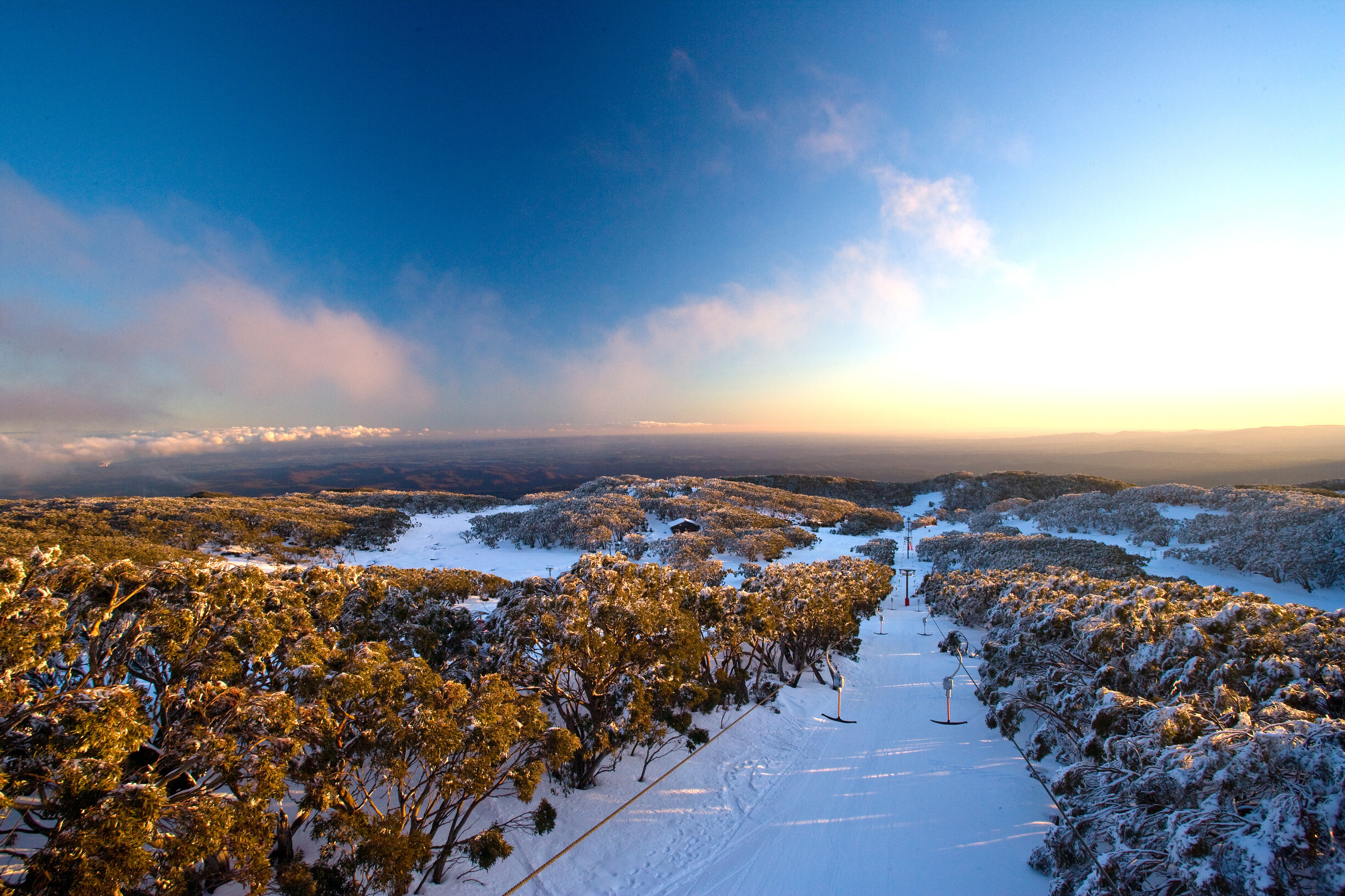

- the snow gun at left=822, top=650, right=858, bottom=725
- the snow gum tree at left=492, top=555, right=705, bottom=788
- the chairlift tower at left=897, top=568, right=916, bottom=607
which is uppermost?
the snow gum tree at left=492, top=555, right=705, bottom=788

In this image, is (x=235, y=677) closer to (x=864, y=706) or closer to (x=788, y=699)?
(x=788, y=699)

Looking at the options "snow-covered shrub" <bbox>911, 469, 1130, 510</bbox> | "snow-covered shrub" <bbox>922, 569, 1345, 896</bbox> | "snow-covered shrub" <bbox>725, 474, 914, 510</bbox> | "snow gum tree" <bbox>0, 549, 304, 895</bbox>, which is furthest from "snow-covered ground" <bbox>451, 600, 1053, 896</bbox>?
"snow-covered shrub" <bbox>725, 474, 914, 510</bbox>

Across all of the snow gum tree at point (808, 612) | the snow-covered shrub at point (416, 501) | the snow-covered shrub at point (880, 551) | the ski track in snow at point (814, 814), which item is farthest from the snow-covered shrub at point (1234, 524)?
the snow-covered shrub at point (416, 501)

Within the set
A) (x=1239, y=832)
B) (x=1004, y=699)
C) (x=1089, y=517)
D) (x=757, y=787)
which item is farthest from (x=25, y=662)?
(x=1089, y=517)

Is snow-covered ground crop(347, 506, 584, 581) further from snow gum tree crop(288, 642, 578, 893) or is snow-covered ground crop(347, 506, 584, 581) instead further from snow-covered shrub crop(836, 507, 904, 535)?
snow-covered shrub crop(836, 507, 904, 535)

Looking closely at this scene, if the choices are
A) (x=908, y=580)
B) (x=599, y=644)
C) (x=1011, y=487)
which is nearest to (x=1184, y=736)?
(x=599, y=644)

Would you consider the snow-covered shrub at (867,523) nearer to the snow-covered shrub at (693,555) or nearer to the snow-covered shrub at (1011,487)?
the snow-covered shrub at (1011,487)
